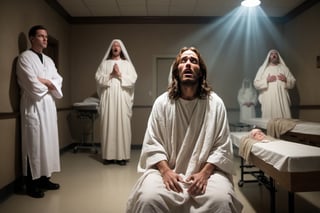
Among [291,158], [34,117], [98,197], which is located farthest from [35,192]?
A: [291,158]

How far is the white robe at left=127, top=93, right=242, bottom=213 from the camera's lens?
136 centimetres

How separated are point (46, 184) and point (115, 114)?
1543 mm

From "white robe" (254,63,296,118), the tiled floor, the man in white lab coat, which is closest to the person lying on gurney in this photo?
the tiled floor

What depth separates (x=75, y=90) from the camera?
223 inches

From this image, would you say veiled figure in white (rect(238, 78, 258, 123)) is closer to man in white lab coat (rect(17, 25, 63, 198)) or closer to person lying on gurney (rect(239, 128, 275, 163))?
person lying on gurney (rect(239, 128, 275, 163))

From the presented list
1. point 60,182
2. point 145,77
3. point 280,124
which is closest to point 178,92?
point 280,124

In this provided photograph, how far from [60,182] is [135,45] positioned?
3.25 metres

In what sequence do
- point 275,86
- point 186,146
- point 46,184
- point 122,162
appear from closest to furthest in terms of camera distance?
1. point 186,146
2. point 46,184
3. point 122,162
4. point 275,86

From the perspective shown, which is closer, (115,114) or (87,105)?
(115,114)

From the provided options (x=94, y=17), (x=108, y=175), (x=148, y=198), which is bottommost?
(x=108, y=175)

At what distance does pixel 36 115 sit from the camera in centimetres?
279

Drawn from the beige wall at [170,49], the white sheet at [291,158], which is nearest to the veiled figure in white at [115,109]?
the beige wall at [170,49]

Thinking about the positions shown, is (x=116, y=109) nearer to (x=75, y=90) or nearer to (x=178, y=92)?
(x=75, y=90)

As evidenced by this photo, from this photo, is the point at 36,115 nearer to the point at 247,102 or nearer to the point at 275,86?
the point at 275,86
